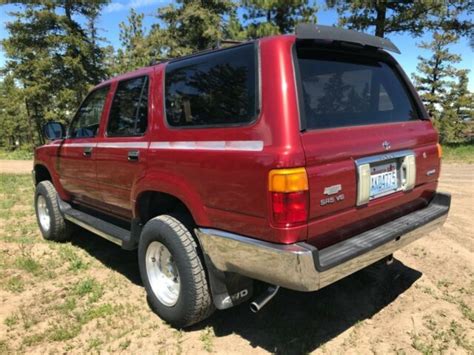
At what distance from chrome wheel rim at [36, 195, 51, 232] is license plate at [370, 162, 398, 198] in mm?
4318

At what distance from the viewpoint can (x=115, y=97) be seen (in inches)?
161

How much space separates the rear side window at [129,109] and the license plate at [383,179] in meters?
1.87

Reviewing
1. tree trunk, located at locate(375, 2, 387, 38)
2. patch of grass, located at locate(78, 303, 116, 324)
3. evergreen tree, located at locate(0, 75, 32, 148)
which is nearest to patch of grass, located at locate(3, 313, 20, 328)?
patch of grass, located at locate(78, 303, 116, 324)

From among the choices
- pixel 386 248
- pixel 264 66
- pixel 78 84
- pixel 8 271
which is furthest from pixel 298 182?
pixel 78 84

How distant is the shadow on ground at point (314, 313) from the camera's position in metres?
3.07

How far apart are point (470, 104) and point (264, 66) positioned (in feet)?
141

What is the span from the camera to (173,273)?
337cm

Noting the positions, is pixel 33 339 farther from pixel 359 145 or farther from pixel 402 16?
pixel 402 16

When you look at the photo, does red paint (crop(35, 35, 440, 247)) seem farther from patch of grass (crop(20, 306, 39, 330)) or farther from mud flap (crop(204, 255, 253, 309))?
patch of grass (crop(20, 306, 39, 330))

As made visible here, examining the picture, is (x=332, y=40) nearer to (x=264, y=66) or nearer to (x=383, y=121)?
(x=264, y=66)

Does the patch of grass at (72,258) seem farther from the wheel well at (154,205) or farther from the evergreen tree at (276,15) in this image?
the evergreen tree at (276,15)

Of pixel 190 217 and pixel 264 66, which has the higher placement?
pixel 264 66

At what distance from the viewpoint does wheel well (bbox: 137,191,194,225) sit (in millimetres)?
3439

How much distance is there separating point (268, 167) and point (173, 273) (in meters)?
1.48
